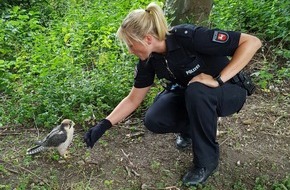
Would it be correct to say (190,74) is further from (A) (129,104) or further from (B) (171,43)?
(A) (129,104)

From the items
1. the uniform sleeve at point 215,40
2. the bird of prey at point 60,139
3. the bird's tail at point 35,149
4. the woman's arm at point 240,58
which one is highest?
the uniform sleeve at point 215,40

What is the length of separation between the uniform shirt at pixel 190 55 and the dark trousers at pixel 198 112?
16 cm

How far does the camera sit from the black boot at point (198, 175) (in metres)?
3.43

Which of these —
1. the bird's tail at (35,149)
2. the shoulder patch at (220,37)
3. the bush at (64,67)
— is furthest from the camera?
the bush at (64,67)

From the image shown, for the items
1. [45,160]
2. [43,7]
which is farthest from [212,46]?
[43,7]

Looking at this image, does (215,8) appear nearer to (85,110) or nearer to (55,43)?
(55,43)

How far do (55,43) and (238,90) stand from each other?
2.85m

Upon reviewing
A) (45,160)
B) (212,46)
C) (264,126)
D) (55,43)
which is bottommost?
(264,126)

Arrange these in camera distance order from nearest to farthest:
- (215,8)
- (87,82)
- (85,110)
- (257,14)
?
(85,110) → (87,82) → (257,14) → (215,8)

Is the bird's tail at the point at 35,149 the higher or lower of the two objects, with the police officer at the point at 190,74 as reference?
lower

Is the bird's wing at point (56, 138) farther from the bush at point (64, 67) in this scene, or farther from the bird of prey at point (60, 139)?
the bush at point (64, 67)

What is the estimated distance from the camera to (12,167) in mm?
3668

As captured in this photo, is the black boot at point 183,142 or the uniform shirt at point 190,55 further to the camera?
the black boot at point 183,142

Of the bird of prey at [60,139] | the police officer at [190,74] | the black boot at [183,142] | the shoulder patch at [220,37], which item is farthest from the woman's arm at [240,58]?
the bird of prey at [60,139]
